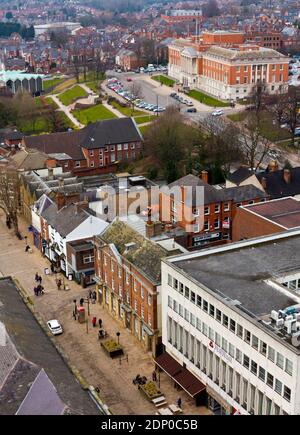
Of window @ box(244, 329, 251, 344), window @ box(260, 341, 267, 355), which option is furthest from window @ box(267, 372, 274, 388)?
window @ box(244, 329, 251, 344)

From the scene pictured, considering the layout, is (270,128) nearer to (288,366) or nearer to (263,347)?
(263,347)

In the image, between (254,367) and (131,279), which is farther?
(131,279)

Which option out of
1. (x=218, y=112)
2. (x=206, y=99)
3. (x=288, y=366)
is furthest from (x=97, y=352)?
(x=206, y=99)

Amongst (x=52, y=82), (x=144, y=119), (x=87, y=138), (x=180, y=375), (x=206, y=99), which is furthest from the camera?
(x=52, y=82)

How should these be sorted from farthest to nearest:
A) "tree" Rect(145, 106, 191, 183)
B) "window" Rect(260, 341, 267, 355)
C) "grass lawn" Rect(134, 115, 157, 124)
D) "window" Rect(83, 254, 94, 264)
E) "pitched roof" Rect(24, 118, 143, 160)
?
1. "grass lawn" Rect(134, 115, 157, 124)
2. "pitched roof" Rect(24, 118, 143, 160)
3. "tree" Rect(145, 106, 191, 183)
4. "window" Rect(83, 254, 94, 264)
5. "window" Rect(260, 341, 267, 355)

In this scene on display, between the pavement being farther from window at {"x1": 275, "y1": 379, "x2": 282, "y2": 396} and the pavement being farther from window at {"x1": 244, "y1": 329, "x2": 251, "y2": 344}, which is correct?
window at {"x1": 275, "y1": 379, "x2": 282, "y2": 396}

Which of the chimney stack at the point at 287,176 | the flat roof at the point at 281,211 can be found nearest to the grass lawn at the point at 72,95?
the chimney stack at the point at 287,176

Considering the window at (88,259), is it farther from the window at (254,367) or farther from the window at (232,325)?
the window at (254,367)
